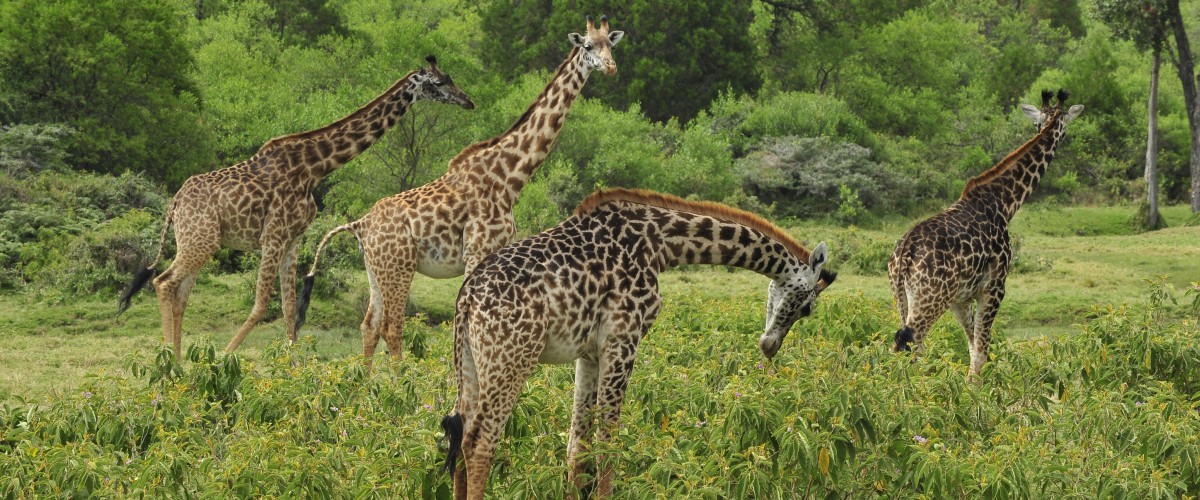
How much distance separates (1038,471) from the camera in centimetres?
713

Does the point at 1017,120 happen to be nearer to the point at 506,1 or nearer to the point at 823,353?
the point at 506,1

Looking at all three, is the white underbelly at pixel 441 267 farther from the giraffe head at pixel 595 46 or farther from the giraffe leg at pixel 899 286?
the giraffe leg at pixel 899 286

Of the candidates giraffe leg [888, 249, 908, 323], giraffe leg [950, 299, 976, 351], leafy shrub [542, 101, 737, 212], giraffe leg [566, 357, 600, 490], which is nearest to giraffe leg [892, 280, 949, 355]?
giraffe leg [888, 249, 908, 323]

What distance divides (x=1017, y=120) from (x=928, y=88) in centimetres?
548

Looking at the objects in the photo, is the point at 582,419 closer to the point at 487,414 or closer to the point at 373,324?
the point at 487,414

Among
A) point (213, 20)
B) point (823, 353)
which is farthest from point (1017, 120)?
point (823, 353)

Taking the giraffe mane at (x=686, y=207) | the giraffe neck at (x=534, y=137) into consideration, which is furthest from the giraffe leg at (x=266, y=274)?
the giraffe mane at (x=686, y=207)

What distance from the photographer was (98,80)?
25188 millimetres

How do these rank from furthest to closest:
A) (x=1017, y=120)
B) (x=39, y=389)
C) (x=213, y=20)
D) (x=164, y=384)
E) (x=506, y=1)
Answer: (x=213, y=20)
(x=506, y=1)
(x=1017, y=120)
(x=39, y=389)
(x=164, y=384)

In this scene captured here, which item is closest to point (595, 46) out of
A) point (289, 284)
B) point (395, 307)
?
point (395, 307)

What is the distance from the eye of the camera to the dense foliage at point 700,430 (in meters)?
6.93

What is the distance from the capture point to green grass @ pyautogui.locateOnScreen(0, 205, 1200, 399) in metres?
13.4

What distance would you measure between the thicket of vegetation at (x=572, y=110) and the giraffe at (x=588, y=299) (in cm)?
1169

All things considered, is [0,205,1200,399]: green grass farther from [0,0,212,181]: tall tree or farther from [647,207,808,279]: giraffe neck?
[0,0,212,181]: tall tree
